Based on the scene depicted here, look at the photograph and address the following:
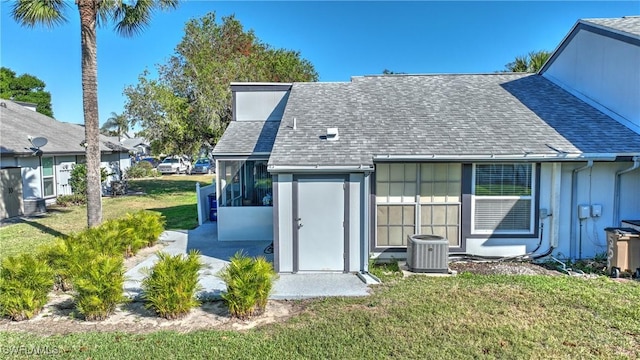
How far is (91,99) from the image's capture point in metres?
10.7

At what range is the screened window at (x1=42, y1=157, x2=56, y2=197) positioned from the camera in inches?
699

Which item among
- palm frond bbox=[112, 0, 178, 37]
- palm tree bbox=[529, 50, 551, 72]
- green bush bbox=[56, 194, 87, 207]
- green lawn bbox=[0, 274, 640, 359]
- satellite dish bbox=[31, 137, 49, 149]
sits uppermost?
palm tree bbox=[529, 50, 551, 72]

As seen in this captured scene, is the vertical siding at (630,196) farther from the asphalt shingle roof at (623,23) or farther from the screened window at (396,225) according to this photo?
the screened window at (396,225)

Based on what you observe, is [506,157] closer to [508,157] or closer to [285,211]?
[508,157]

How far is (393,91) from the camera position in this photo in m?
12.5

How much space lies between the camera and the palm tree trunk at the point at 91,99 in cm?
1042

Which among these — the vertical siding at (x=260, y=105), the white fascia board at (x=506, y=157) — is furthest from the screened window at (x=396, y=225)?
the vertical siding at (x=260, y=105)

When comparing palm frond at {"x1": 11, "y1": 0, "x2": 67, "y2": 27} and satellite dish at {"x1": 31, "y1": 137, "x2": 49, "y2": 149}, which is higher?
palm frond at {"x1": 11, "y1": 0, "x2": 67, "y2": 27}

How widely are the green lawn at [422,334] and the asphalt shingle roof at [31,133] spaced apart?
14.6 meters

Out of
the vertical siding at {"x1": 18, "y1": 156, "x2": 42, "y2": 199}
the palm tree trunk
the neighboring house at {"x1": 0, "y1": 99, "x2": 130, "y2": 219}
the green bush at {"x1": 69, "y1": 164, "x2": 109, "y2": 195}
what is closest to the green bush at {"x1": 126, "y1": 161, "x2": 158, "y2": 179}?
the neighboring house at {"x1": 0, "y1": 99, "x2": 130, "y2": 219}

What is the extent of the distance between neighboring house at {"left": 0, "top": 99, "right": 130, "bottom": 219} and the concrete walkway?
1030 centimetres

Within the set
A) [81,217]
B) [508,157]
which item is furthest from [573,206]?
[81,217]

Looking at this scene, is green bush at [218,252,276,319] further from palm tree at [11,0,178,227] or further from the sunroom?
palm tree at [11,0,178,227]

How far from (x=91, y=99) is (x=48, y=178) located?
33.5ft
